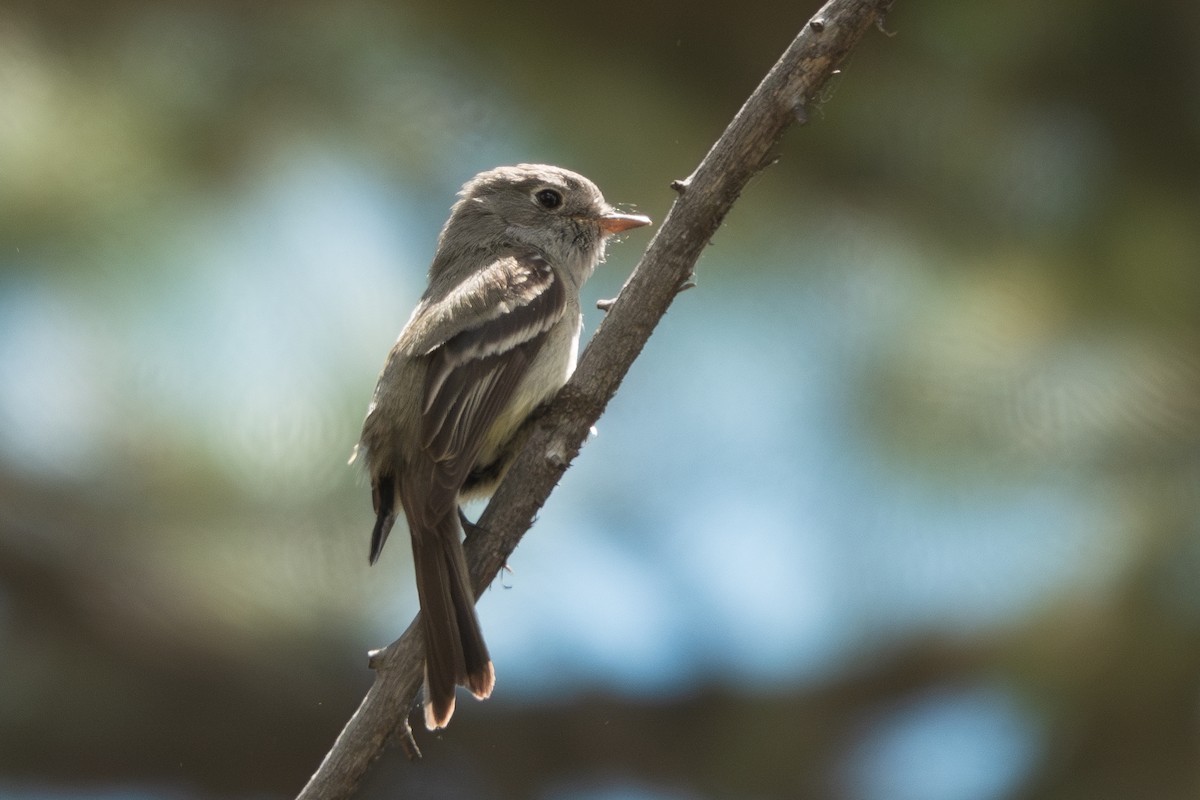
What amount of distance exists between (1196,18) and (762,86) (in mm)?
3352

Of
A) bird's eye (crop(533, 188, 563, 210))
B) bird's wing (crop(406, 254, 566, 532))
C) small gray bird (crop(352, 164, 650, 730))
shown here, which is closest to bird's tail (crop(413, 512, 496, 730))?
small gray bird (crop(352, 164, 650, 730))

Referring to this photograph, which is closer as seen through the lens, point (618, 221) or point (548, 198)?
point (618, 221)

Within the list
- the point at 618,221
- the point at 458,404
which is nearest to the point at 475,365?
the point at 458,404

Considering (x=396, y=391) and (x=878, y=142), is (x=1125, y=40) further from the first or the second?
(x=396, y=391)

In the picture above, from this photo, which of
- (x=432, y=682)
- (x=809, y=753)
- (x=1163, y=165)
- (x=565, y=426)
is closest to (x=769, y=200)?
(x=1163, y=165)

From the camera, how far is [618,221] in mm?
4695

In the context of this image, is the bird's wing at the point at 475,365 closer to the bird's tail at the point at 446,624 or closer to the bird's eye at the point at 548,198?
the bird's tail at the point at 446,624

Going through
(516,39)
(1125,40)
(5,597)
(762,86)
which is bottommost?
(5,597)

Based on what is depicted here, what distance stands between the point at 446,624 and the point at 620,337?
0.85 metres

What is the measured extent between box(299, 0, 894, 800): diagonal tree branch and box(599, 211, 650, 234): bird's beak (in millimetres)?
1317

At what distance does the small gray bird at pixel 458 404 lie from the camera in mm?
3355

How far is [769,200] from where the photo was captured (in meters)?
5.72

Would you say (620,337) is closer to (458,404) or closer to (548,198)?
(458,404)

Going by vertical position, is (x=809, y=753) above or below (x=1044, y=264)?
below
